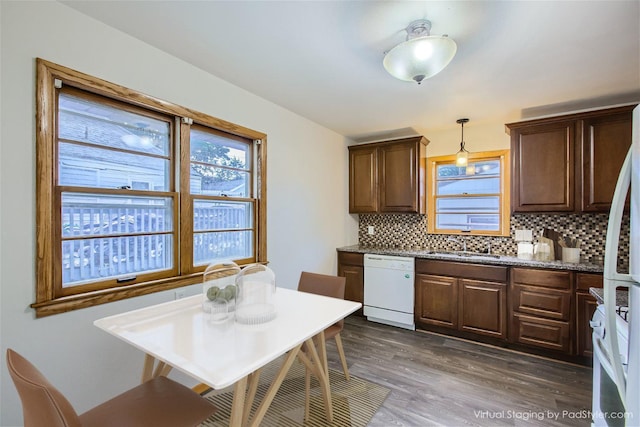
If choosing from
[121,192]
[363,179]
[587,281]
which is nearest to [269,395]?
[121,192]

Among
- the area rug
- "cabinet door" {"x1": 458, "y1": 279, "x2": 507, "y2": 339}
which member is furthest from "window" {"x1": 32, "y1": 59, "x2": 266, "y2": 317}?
"cabinet door" {"x1": 458, "y1": 279, "x2": 507, "y2": 339}

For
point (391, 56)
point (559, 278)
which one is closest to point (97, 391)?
point (391, 56)

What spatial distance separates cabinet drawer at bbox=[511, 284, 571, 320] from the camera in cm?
270

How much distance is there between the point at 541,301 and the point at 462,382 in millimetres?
1190

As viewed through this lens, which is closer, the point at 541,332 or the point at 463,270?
the point at 541,332

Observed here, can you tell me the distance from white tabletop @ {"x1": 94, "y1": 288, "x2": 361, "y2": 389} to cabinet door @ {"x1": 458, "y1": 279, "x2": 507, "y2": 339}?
6.35 feet

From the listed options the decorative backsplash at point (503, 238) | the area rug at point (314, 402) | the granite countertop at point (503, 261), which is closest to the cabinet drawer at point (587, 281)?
the granite countertop at point (503, 261)

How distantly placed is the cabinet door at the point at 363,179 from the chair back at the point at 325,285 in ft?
5.95

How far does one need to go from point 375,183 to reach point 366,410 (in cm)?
271

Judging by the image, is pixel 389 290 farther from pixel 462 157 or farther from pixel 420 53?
pixel 420 53

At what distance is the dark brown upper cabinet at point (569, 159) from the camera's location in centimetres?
269

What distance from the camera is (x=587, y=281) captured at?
259 cm

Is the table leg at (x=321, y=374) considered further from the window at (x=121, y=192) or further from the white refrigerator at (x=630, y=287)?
the white refrigerator at (x=630, y=287)

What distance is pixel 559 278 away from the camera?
271cm
